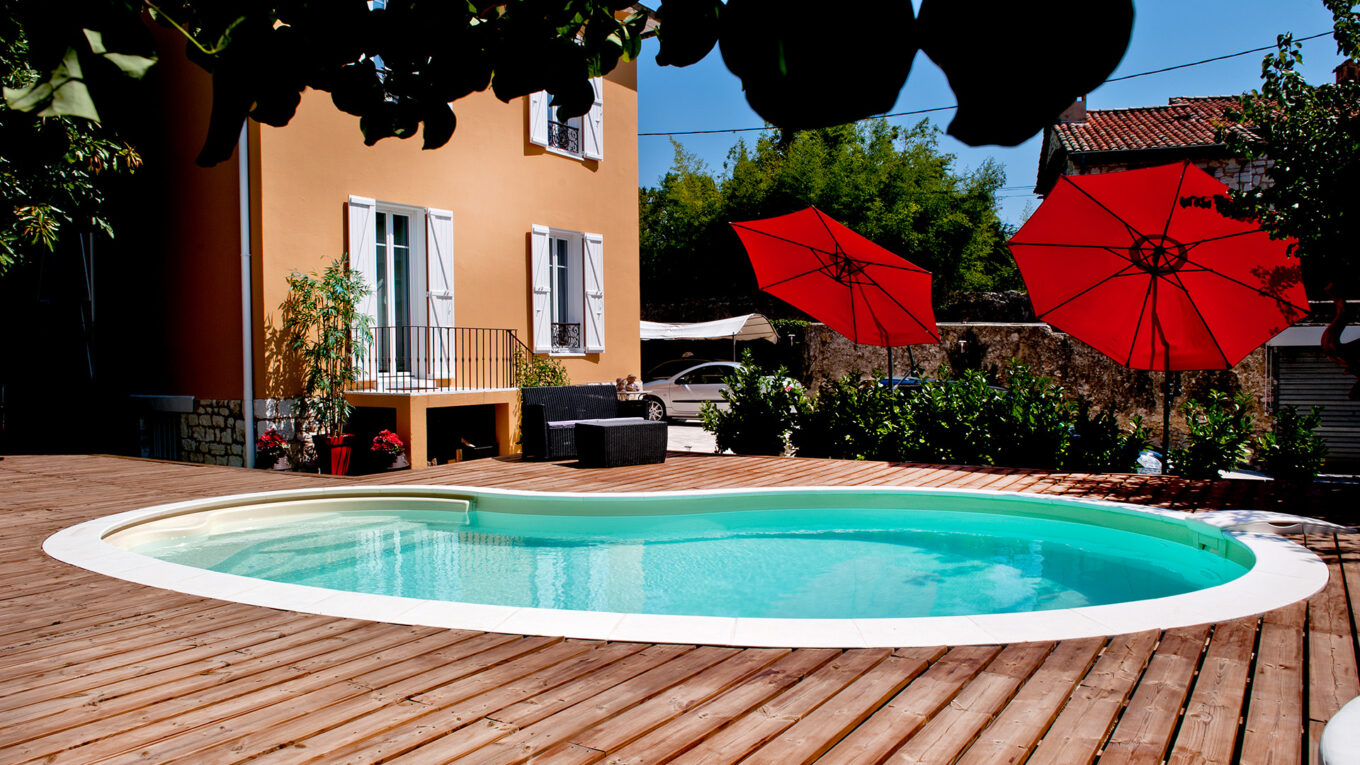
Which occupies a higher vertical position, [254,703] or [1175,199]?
[1175,199]

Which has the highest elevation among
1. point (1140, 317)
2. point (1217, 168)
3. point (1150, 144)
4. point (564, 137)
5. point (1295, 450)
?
point (1150, 144)

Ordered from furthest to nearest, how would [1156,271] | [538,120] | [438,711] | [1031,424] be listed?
[538,120] < [1031,424] < [1156,271] < [438,711]

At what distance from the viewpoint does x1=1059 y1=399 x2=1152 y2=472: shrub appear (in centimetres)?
821

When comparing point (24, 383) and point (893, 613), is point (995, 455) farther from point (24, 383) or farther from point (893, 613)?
point (24, 383)

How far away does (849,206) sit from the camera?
27781 mm

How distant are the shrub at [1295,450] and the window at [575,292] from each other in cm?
845

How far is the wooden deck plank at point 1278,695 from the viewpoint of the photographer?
7.42 feet

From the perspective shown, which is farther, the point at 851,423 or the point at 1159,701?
the point at 851,423

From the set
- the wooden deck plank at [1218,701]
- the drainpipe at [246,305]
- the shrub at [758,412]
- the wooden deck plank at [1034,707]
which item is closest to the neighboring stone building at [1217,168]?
the shrub at [758,412]

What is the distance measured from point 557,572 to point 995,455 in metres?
5.26

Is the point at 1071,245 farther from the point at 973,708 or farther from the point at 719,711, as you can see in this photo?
the point at 719,711

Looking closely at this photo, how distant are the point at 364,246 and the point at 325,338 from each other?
4.33ft

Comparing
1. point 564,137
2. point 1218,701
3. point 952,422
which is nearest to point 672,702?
point 1218,701

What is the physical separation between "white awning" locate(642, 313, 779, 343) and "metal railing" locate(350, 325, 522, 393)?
10.6 m
